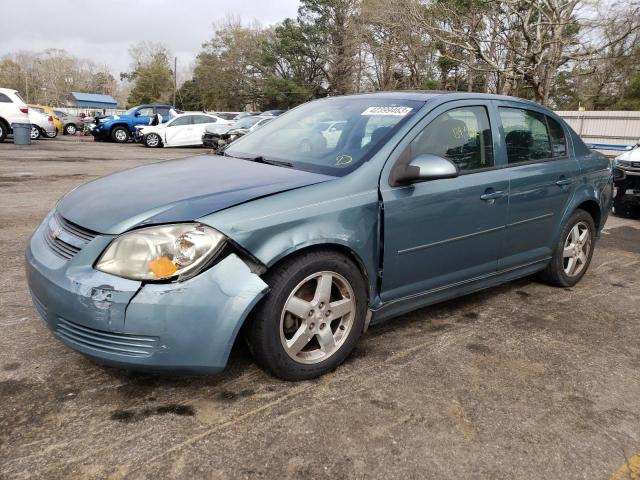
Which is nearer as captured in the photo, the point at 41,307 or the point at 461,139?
the point at 41,307

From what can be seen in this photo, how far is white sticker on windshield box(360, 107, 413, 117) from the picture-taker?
3271mm

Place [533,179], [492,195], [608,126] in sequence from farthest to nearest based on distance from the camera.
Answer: [608,126], [533,179], [492,195]

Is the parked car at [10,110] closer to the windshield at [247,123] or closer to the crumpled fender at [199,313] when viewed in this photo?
the windshield at [247,123]

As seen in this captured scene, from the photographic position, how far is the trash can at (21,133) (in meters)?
17.7

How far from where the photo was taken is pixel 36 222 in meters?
6.30

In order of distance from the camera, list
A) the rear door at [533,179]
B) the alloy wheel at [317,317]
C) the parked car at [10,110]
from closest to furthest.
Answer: the alloy wheel at [317,317], the rear door at [533,179], the parked car at [10,110]

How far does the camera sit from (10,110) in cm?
1783

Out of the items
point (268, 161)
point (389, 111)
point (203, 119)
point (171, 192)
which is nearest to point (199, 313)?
point (171, 192)

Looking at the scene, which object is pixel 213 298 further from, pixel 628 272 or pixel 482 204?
pixel 628 272

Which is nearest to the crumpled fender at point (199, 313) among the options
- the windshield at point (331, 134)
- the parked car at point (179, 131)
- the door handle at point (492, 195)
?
the windshield at point (331, 134)

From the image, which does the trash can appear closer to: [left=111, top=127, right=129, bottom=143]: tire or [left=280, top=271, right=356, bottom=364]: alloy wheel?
[left=111, top=127, right=129, bottom=143]: tire

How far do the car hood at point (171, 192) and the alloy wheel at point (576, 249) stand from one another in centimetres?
253

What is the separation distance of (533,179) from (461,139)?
748 mm

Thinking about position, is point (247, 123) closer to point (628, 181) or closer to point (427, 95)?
point (628, 181)
